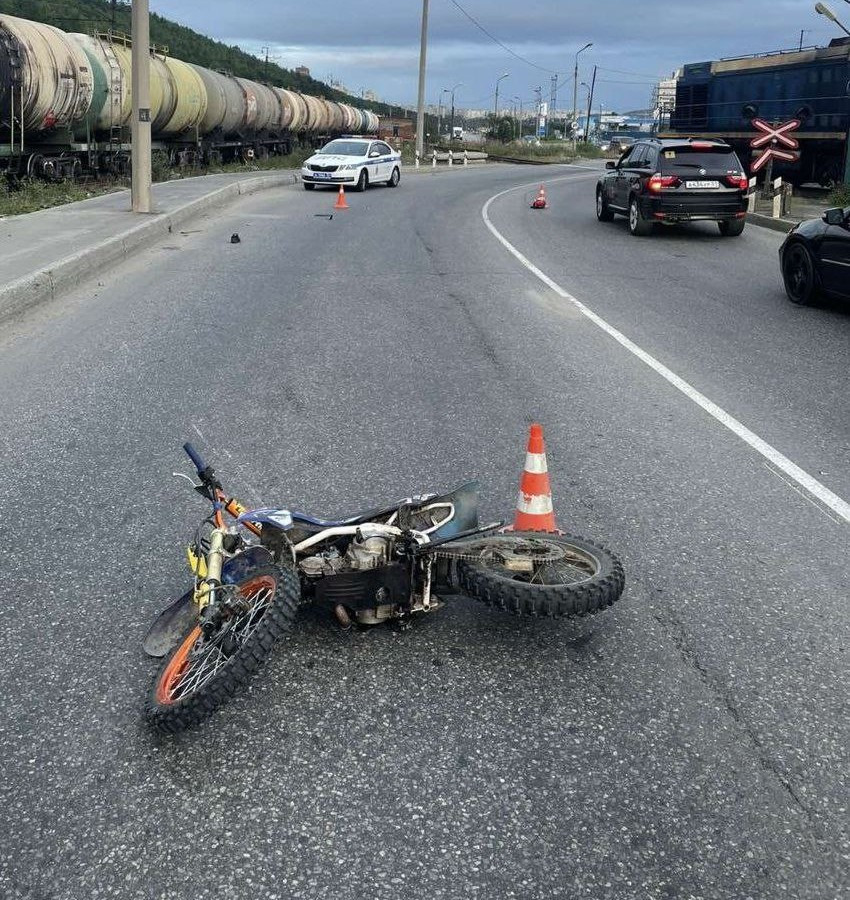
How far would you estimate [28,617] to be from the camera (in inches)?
155

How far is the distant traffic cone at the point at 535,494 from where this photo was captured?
175 inches

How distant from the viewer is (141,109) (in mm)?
17078

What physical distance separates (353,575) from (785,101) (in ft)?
94.9

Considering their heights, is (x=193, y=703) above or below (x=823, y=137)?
below

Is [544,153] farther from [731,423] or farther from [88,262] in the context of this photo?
[731,423]

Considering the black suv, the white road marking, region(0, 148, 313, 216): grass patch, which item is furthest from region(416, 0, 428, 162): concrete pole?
the white road marking

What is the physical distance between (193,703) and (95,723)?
387 mm

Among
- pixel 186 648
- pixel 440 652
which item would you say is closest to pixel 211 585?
pixel 186 648

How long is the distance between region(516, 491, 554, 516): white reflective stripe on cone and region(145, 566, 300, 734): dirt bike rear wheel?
4.29 ft

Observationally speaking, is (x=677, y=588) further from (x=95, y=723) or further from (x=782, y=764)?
(x=95, y=723)

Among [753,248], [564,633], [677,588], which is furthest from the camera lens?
[753,248]

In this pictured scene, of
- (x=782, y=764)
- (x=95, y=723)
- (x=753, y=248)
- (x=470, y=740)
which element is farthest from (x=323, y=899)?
(x=753, y=248)

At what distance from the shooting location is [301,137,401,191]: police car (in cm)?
2895

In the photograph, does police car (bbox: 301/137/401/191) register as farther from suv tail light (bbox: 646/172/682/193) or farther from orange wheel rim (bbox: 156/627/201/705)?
orange wheel rim (bbox: 156/627/201/705)
